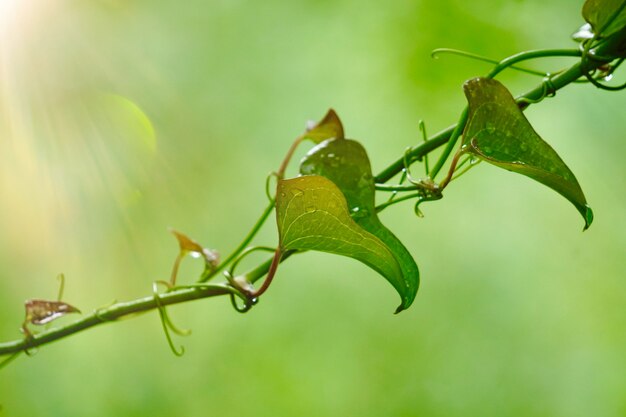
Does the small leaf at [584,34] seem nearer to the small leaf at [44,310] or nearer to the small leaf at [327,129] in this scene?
the small leaf at [327,129]

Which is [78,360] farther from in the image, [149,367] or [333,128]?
[333,128]

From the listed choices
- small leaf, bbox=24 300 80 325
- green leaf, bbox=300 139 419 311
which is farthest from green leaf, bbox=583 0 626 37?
small leaf, bbox=24 300 80 325

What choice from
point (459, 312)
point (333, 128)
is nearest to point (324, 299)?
Answer: point (459, 312)

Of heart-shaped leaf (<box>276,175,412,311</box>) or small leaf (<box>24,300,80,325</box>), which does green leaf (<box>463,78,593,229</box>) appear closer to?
heart-shaped leaf (<box>276,175,412,311</box>)

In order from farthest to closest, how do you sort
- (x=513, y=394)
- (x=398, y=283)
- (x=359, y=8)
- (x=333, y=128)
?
(x=359, y=8) < (x=513, y=394) < (x=333, y=128) < (x=398, y=283)

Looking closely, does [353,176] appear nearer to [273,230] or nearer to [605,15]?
[605,15]
